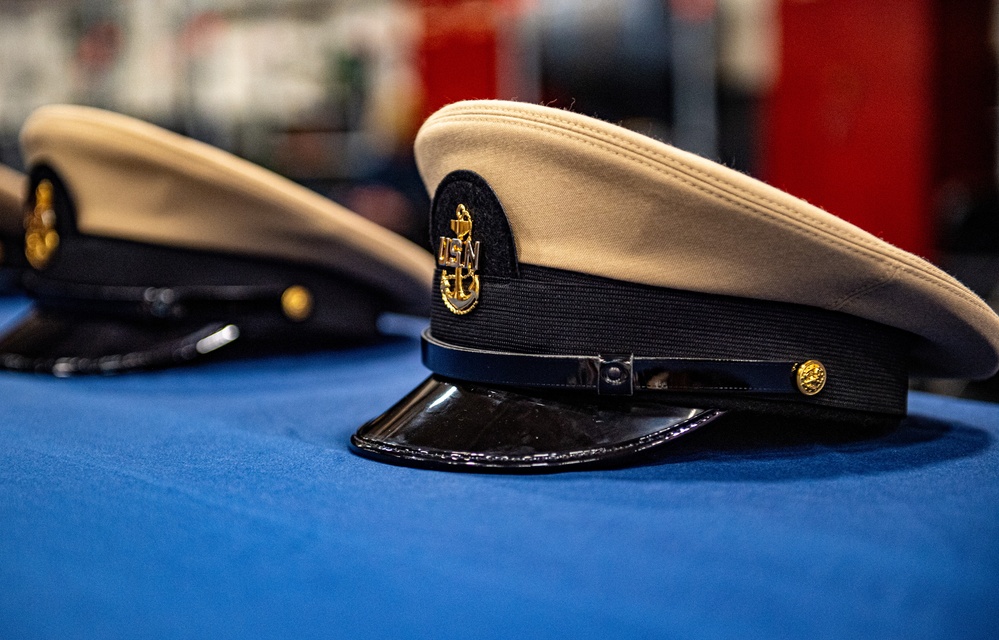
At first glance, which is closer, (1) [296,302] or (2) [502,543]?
(2) [502,543]

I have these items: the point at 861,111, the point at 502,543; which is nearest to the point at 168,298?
the point at 502,543

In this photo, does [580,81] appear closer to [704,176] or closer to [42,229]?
[42,229]

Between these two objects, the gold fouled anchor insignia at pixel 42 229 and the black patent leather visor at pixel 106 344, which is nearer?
the black patent leather visor at pixel 106 344

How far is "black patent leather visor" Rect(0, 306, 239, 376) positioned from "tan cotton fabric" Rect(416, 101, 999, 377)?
0.60 metres

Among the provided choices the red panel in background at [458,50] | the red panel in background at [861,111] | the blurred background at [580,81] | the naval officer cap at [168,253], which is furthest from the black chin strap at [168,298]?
the red panel in background at [458,50]

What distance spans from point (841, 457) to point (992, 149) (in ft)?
10.9

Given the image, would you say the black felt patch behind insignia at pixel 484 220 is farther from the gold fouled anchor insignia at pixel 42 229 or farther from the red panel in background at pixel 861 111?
the red panel in background at pixel 861 111

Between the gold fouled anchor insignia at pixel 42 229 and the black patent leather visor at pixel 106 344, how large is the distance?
90 mm

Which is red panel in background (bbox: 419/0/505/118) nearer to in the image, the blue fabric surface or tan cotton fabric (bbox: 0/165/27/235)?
tan cotton fabric (bbox: 0/165/27/235)

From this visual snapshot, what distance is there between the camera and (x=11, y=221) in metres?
2.02

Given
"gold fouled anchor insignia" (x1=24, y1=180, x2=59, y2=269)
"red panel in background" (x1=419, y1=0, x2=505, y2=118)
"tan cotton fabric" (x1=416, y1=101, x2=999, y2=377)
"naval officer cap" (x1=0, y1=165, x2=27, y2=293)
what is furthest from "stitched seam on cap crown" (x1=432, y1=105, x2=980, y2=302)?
"red panel in background" (x1=419, y1=0, x2=505, y2=118)

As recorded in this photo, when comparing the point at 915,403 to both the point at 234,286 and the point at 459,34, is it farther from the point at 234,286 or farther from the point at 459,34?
the point at 459,34

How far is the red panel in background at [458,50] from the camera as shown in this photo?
4.70m

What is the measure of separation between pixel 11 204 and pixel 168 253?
838mm
